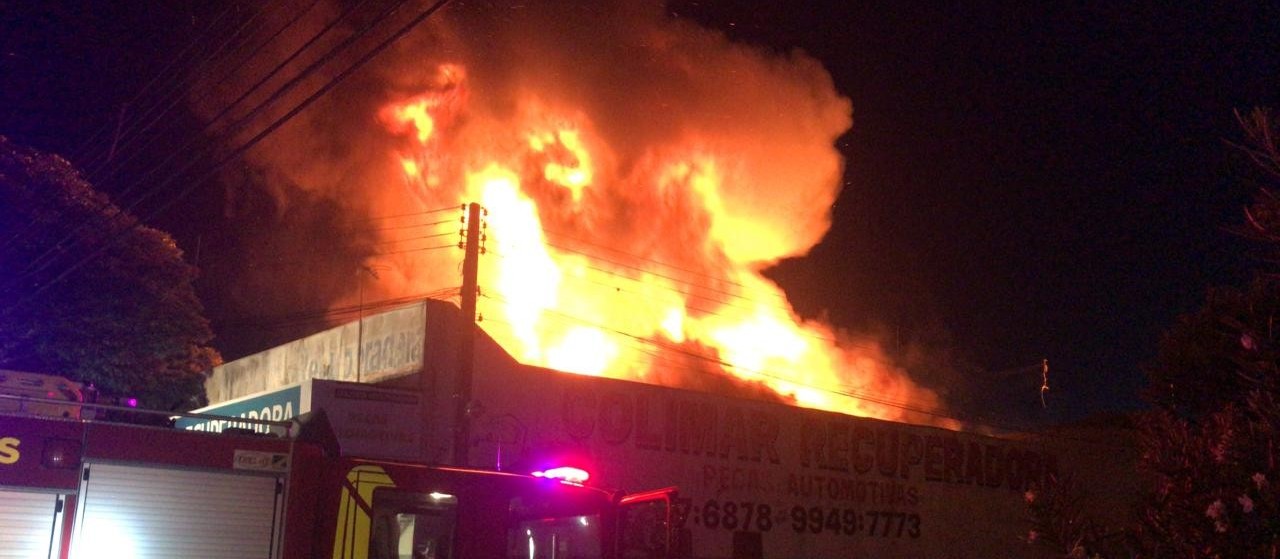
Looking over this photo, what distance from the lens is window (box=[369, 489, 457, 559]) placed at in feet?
24.4

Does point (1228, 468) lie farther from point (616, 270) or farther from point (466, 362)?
point (616, 270)

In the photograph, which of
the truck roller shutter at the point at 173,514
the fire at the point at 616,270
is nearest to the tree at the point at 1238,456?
the truck roller shutter at the point at 173,514

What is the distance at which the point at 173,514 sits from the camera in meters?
7.25

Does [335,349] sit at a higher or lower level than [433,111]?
lower

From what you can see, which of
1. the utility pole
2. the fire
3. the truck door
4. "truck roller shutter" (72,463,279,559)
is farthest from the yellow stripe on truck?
the fire

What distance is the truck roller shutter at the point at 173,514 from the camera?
23.3ft

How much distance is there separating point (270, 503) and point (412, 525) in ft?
3.12

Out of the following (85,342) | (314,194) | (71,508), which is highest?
(314,194)

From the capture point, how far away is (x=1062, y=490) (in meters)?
5.81

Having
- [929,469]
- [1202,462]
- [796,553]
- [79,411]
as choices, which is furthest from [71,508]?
[929,469]

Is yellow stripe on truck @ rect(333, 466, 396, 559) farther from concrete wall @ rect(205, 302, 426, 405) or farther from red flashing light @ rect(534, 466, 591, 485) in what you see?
concrete wall @ rect(205, 302, 426, 405)

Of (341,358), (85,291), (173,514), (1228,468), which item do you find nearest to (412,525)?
(173,514)

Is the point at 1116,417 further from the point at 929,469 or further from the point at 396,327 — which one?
the point at 396,327

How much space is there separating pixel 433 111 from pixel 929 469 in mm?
17369
